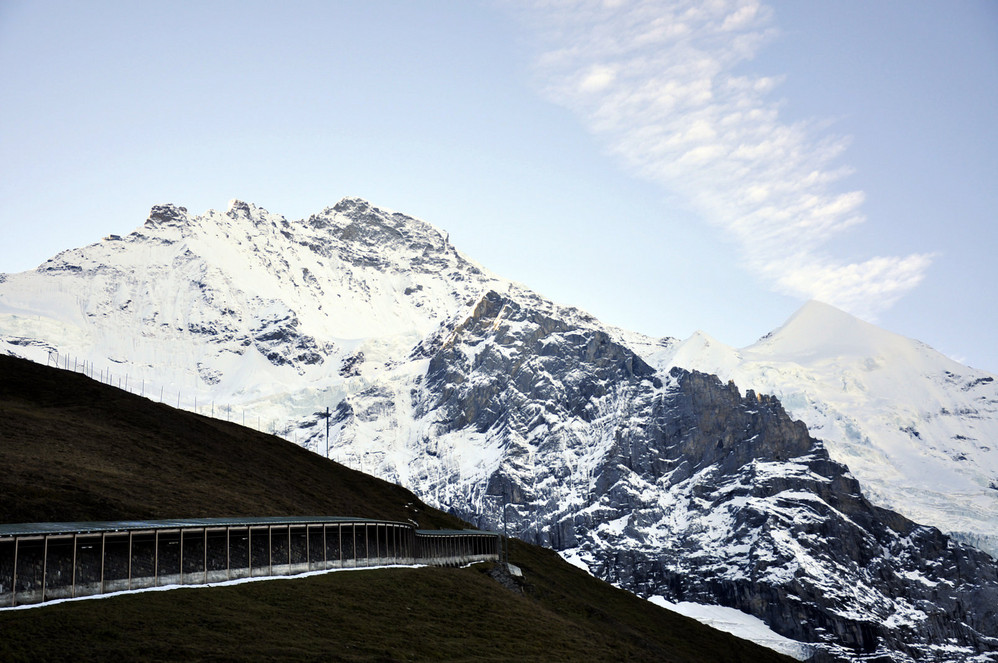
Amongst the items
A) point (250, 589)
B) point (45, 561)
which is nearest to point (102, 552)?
point (45, 561)

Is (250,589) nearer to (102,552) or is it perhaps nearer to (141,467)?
(102,552)

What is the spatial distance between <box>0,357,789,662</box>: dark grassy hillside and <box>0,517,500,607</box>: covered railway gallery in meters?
3.04

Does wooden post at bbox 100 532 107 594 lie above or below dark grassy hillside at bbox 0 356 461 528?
below

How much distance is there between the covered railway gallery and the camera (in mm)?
48688

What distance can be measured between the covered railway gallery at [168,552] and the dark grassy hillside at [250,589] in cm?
304

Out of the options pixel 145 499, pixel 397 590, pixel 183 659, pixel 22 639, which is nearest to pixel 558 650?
pixel 397 590

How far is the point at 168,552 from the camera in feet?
189

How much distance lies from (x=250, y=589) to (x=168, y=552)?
19.8 feet

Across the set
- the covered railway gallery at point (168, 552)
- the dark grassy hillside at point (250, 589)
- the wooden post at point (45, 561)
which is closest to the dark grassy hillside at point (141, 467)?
the dark grassy hillside at point (250, 589)

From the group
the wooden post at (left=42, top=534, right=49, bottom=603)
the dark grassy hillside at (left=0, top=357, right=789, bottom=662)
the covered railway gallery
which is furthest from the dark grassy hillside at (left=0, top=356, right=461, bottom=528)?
the wooden post at (left=42, top=534, right=49, bottom=603)

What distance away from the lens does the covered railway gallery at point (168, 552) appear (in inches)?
1917

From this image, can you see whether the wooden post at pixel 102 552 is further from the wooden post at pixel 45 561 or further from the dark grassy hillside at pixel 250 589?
the wooden post at pixel 45 561

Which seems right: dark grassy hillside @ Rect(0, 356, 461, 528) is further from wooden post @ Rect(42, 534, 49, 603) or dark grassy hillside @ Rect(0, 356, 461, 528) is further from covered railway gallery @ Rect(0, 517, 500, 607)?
wooden post @ Rect(42, 534, 49, 603)

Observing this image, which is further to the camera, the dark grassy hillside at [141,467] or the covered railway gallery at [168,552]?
the dark grassy hillside at [141,467]
